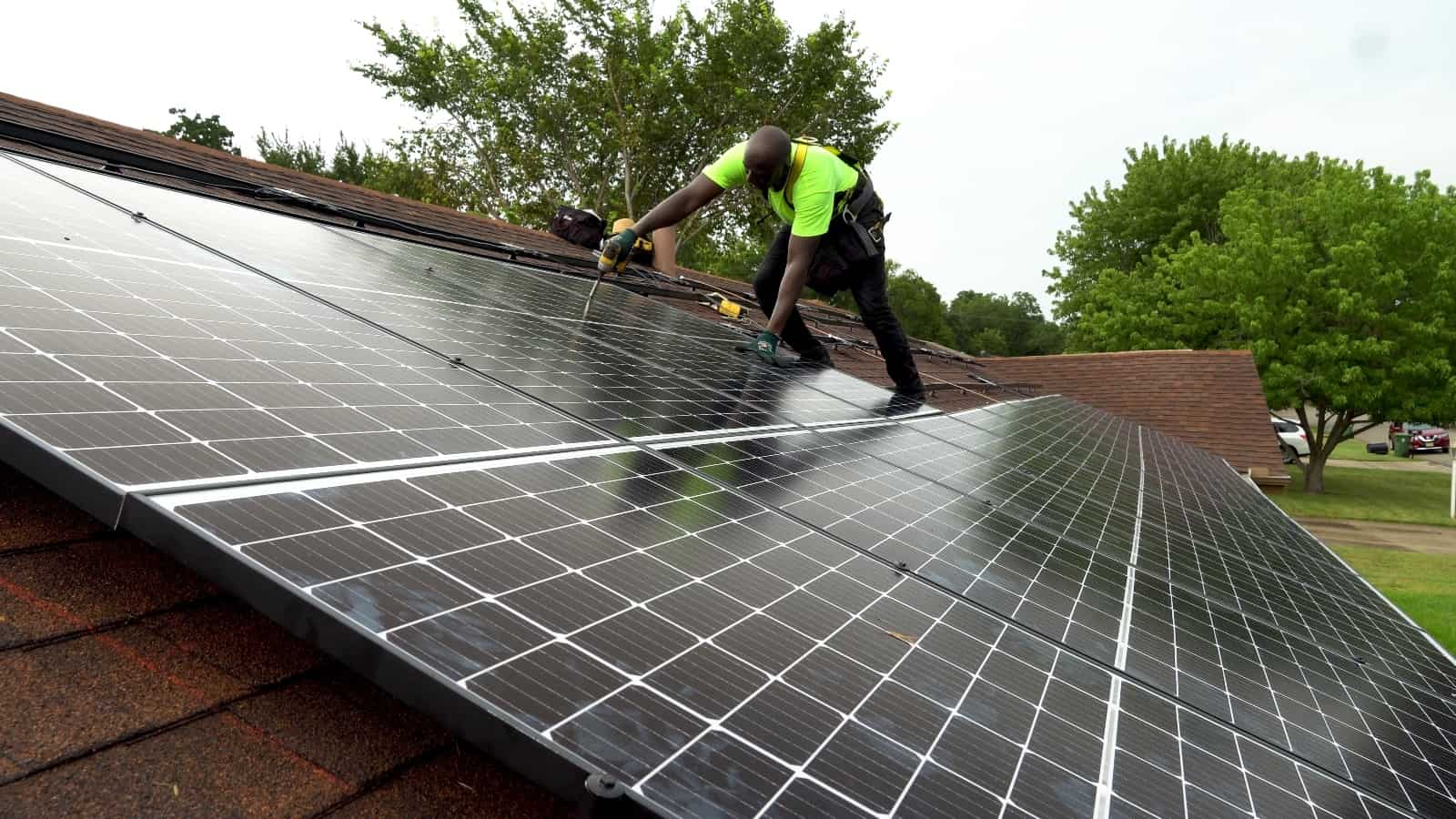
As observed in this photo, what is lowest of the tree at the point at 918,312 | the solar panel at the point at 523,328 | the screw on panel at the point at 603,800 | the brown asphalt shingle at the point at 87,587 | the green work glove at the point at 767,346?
the brown asphalt shingle at the point at 87,587

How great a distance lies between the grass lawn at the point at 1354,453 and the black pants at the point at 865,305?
53.5 m

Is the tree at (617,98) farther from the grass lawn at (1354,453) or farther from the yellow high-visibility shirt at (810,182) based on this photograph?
the grass lawn at (1354,453)

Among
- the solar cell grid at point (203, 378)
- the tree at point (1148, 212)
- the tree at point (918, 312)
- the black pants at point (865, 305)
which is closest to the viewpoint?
the solar cell grid at point (203, 378)

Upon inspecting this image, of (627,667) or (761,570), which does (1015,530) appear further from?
(627,667)

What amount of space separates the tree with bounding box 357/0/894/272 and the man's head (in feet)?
92.1

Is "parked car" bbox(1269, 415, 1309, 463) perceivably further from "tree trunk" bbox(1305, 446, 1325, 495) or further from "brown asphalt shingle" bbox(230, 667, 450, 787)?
"brown asphalt shingle" bbox(230, 667, 450, 787)

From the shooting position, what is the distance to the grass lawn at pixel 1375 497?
28.7 metres

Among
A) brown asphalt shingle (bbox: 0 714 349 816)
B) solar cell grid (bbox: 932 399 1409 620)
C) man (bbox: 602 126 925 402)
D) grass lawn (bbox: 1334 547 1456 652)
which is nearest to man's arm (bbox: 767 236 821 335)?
man (bbox: 602 126 925 402)

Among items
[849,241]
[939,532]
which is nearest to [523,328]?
[939,532]

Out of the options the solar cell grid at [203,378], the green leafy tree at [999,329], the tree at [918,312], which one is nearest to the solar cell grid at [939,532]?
the solar cell grid at [203,378]

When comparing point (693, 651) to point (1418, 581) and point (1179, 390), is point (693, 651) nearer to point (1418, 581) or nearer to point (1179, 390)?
point (1418, 581)

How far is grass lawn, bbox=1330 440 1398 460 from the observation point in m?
53.6

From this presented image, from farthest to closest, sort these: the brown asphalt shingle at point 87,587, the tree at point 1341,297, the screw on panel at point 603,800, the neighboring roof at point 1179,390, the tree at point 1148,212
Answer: the tree at point 1148,212
the tree at point 1341,297
the neighboring roof at point 1179,390
the brown asphalt shingle at point 87,587
the screw on panel at point 603,800

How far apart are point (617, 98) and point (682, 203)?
30.1m
